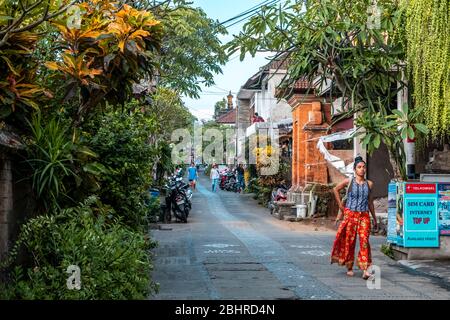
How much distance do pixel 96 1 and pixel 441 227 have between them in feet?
22.8

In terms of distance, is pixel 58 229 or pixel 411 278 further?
pixel 411 278

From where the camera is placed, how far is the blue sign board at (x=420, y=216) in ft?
36.3

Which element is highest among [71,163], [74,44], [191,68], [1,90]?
[191,68]

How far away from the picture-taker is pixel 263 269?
10234 millimetres

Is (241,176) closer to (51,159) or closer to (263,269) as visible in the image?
(263,269)

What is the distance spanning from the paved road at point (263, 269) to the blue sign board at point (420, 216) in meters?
0.58

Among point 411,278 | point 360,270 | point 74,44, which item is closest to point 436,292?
point 411,278

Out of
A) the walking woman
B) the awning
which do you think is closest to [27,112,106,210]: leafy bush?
the walking woman

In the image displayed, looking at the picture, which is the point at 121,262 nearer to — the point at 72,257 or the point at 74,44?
the point at 72,257

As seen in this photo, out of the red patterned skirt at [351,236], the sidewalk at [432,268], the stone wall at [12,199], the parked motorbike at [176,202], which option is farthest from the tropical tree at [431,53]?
the parked motorbike at [176,202]

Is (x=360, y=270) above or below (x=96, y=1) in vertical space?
below

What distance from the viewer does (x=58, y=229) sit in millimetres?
6648

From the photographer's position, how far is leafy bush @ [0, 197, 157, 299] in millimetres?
6098
